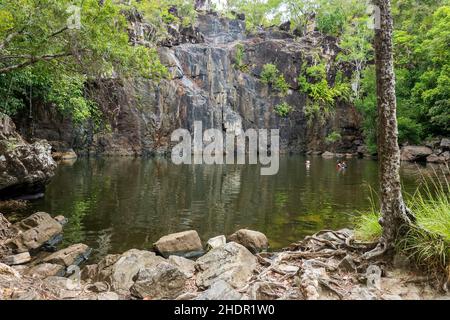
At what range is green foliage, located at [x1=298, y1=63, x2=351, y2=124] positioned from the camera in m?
48.1

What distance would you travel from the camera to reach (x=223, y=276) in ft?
17.4

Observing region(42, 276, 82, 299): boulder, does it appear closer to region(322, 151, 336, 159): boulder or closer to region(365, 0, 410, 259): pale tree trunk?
region(365, 0, 410, 259): pale tree trunk

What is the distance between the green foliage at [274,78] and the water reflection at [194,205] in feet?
93.9

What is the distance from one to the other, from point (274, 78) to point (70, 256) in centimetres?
4376

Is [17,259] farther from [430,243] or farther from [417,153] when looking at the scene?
[417,153]

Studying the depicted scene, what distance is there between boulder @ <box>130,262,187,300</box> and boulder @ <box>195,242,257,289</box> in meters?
0.36

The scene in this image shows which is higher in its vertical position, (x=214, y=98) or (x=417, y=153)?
(x=214, y=98)

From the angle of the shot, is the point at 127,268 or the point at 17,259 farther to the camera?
the point at 17,259

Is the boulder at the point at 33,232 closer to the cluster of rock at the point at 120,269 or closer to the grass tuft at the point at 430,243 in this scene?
the cluster of rock at the point at 120,269

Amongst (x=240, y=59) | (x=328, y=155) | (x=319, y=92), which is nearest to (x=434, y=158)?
(x=328, y=155)

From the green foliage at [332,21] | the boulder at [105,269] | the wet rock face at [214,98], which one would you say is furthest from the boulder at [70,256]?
the green foliage at [332,21]

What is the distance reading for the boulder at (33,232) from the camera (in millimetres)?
8344

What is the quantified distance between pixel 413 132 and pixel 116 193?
30.5 m

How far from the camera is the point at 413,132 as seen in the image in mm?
34438
